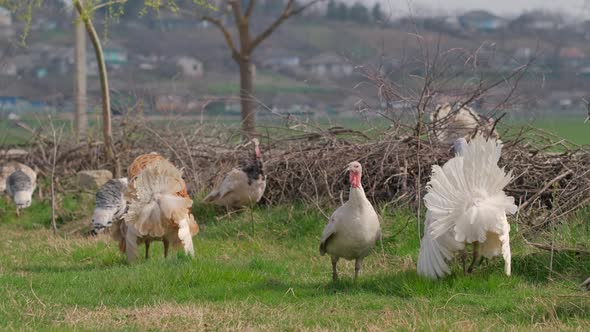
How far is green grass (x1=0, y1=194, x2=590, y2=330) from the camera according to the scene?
298 inches

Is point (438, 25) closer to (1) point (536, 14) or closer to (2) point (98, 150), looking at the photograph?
(1) point (536, 14)

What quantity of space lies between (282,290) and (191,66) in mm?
27569

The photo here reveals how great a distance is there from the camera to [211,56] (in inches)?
1603

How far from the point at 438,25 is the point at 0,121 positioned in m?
9.43

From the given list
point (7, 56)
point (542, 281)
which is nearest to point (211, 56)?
point (7, 56)

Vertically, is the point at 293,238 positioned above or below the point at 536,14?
below

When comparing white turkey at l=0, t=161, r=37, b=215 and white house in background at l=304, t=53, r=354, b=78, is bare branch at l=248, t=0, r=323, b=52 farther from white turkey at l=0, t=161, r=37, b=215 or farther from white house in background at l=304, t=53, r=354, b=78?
white turkey at l=0, t=161, r=37, b=215

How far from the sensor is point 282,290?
29.0 feet

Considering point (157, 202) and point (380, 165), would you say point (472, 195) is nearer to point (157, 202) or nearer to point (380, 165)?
point (157, 202)

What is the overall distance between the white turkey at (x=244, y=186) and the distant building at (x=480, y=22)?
4.36 meters

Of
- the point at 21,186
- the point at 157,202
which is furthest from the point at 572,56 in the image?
the point at 21,186

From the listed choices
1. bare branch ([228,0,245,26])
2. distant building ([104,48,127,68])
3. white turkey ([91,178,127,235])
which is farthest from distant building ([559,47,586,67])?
distant building ([104,48,127,68])

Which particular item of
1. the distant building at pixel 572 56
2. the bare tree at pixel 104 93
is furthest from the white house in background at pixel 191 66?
the distant building at pixel 572 56

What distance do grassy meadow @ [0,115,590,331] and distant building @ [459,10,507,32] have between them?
3.45 metres
